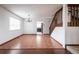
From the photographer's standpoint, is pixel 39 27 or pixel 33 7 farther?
pixel 39 27

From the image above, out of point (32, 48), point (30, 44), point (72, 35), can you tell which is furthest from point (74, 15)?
point (30, 44)

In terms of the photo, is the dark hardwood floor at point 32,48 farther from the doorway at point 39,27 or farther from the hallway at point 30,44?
the doorway at point 39,27

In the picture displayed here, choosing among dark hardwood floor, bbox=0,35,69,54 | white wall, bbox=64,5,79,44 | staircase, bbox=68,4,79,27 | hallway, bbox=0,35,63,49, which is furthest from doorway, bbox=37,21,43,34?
white wall, bbox=64,5,79,44

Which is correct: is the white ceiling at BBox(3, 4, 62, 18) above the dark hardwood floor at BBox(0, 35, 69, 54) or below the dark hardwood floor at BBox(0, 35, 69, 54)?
above

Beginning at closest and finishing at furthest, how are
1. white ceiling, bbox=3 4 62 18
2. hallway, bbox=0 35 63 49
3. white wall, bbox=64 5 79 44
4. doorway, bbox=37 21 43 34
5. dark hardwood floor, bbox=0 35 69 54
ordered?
dark hardwood floor, bbox=0 35 69 54 → white wall, bbox=64 5 79 44 → hallway, bbox=0 35 63 49 → white ceiling, bbox=3 4 62 18 → doorway, bbox=37 21 43 34

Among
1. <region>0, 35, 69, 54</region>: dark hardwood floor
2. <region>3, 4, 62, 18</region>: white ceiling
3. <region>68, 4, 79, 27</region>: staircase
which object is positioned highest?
<region>3, 4, 62, 18</region>: white ceiling

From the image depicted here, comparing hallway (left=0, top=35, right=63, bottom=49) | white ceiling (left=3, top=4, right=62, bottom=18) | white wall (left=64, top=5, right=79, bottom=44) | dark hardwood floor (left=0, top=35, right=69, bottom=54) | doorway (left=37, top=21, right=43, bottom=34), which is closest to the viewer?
dark hardwood floor (left=0, top=35, right=69, bottom=54)

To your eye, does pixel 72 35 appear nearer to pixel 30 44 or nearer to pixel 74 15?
pixel 74 15

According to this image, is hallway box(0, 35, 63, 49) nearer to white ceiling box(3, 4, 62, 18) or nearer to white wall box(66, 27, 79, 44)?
white wall box(66, 27, 79, 44)

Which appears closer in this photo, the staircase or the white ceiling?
the staircase

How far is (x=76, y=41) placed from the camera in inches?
254

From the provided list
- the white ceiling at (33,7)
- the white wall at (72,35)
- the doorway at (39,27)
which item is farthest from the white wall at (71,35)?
the doorway at (39,27)

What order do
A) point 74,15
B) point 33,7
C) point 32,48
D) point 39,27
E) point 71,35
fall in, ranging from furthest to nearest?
point 39,27 < point 33,7 < point 74,15 < point 71,35 < point 32,48
